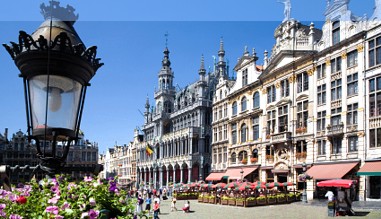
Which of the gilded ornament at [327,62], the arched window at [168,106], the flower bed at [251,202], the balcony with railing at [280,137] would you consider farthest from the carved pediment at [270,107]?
the arched window at [168,106]

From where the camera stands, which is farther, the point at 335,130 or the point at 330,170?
the point at 335,130

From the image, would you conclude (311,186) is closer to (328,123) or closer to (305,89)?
A: (328,123)

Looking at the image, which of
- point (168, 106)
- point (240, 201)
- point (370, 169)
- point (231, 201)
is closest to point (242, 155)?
point (231, 201)

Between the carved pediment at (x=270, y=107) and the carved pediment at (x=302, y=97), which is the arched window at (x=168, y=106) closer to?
the carved pediment at (x=270, y=107)

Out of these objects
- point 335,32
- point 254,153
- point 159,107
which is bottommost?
point 254,153

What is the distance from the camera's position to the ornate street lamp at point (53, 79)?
10.4 feet

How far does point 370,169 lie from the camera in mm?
27734

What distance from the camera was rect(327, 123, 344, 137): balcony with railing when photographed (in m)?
31.2

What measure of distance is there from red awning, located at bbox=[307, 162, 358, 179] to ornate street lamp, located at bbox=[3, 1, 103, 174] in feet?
93.3

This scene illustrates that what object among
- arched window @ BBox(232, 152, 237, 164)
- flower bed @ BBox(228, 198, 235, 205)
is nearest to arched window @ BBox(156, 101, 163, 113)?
arched window @ BBox(232, 152, 237, 164)

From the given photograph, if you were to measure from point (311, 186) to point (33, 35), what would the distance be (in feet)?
110

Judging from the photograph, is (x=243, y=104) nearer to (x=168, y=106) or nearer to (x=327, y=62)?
(x=327, y=62)

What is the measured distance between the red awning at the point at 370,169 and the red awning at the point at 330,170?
1086mm

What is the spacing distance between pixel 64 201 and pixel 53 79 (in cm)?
103
